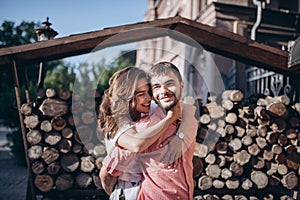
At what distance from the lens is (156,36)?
3.84m

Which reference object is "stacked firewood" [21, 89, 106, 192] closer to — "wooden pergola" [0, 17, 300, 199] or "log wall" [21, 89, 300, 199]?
"log wall" [21, 89, 300, 199]

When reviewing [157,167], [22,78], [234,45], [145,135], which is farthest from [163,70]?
[22,78]

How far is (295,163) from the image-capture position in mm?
4191

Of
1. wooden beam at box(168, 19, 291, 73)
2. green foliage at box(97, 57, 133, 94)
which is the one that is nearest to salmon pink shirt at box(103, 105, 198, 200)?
green foliage at box(97, 57, 133, 94)

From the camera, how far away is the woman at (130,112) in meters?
1.44

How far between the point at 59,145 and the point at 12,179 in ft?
10.0

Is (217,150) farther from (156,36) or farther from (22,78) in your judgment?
(22,78)

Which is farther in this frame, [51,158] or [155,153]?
[51,158]

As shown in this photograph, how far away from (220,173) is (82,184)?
187 centimetres

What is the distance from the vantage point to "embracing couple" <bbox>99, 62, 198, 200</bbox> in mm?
1488

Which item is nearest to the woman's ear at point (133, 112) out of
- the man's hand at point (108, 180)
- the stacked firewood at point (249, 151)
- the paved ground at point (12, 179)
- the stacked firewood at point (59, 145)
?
the man's hand at point (108, 180)

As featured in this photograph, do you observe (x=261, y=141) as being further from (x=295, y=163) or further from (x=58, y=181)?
(x=58, y=181)

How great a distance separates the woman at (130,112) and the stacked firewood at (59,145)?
7.88 ft

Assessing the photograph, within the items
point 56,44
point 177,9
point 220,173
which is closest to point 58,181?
point 56,44
